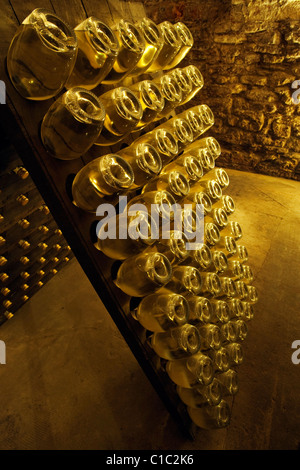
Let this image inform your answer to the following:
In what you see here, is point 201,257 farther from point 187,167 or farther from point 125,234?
point 125,234

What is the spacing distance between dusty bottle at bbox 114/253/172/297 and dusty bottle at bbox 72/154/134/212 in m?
0.24

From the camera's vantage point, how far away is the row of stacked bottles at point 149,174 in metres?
0.75

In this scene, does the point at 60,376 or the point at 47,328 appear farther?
the point at 47,328

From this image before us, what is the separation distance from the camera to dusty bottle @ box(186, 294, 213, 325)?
4.19 ft

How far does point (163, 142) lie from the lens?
1188 millimetres

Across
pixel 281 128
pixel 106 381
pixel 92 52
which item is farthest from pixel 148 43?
pixel 281 128

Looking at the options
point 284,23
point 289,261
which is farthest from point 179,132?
point 284,23

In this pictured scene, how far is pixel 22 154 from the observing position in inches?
32.3

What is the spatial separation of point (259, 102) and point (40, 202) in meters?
3.46

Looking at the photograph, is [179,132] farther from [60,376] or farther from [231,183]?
→ [231,183]

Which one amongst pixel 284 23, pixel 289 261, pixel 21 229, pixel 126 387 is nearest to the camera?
pixel 126 387

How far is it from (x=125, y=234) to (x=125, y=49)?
1.98ft

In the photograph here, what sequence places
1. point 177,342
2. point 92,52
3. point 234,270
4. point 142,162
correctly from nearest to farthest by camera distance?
point 92,52, point 142,162, point 177,342, point 234,270

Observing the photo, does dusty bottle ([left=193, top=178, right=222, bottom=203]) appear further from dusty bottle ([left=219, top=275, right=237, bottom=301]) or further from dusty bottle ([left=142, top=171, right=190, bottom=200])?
dusty bottle ([left=219, top=275, right=237, bottom=301])
